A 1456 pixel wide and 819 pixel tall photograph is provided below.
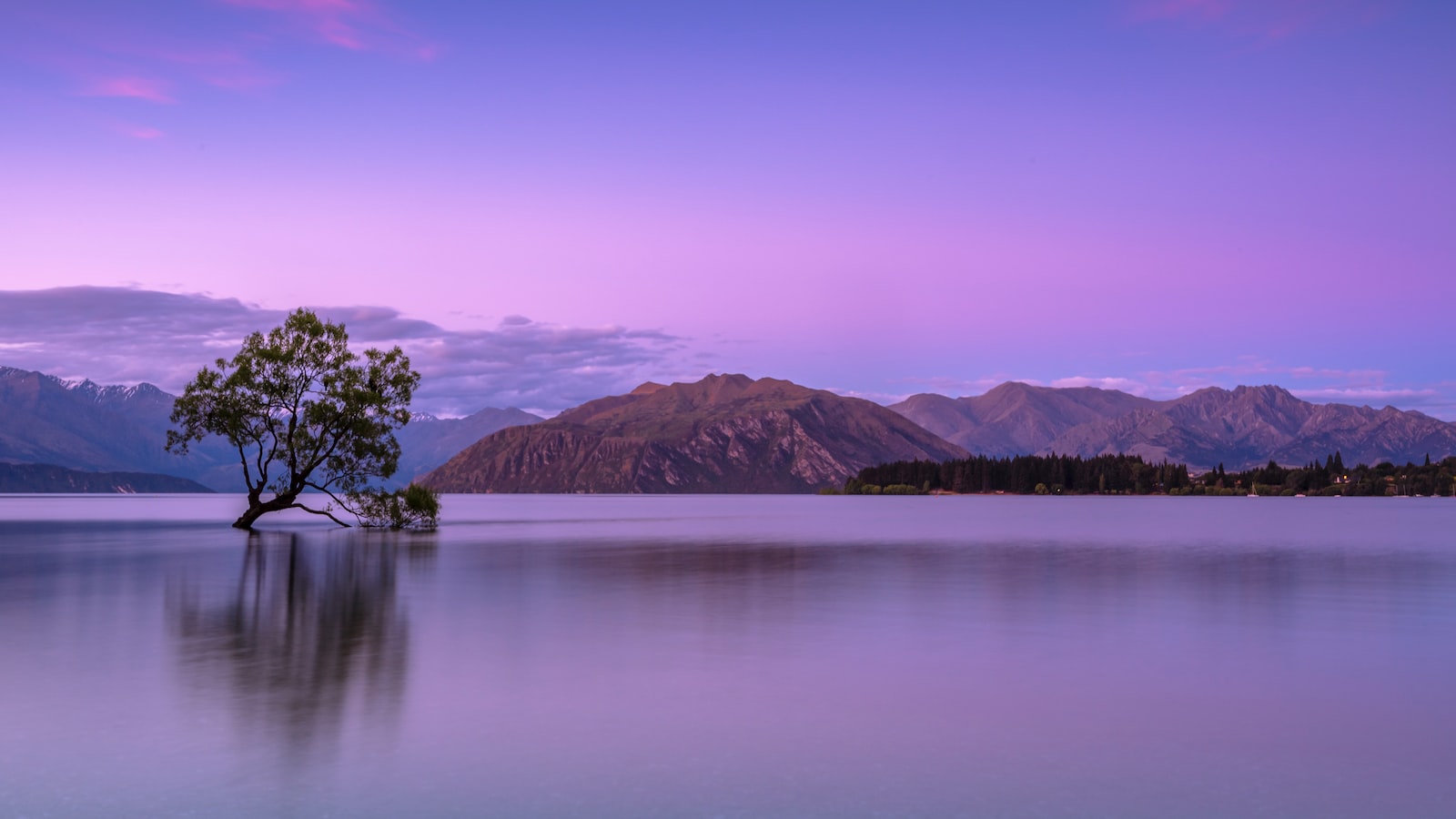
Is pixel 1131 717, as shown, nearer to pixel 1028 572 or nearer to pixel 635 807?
pixel 635 807

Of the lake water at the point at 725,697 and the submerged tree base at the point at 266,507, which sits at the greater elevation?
the lake water at the point at 725,697

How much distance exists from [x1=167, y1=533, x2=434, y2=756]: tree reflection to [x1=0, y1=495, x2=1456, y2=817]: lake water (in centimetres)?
14

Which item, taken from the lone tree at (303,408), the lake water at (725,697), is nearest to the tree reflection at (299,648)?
the lake water at (725,697)

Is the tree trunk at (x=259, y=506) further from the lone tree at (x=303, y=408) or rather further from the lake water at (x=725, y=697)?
the lake water at (x=725, y=697)

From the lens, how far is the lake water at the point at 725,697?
47.1 ft

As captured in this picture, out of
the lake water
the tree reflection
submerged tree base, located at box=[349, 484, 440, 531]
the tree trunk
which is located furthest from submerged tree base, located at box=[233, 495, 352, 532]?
the lake water

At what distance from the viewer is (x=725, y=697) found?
20969 mm

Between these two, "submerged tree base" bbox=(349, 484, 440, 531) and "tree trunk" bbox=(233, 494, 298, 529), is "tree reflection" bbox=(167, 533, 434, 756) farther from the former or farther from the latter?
"submerged tree base" bbox=(349, 484, 440, 531)

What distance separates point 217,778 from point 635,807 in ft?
19.4

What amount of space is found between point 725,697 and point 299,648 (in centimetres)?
1241

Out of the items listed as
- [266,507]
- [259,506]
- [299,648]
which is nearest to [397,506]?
[266,507]

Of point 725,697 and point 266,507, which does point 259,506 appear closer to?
point 266,507

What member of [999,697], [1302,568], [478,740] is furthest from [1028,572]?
[478,740]

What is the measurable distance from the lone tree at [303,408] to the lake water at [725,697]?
44.4 m
